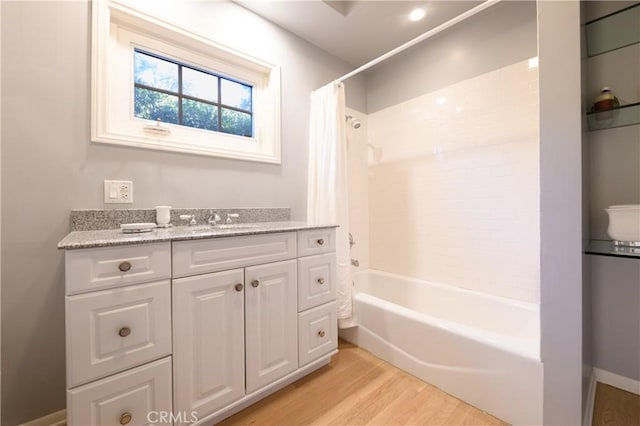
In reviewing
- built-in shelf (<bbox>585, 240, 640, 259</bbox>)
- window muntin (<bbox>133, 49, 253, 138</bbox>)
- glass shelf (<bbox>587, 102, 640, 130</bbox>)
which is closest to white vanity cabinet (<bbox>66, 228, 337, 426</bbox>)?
window muntin (<bbox>133, 49, 253, 138</bbox>)

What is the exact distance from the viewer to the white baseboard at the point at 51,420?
116cm

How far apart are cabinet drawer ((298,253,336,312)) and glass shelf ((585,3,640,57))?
1674mm

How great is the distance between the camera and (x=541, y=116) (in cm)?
110

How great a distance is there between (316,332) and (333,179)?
1041 mm

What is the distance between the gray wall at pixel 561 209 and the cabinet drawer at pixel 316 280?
1037 millimetres

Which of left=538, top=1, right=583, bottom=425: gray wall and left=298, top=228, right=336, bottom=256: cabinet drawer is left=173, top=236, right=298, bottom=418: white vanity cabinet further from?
left=538, top=1, right=583, bottom=425: gray wall

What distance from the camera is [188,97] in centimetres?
168

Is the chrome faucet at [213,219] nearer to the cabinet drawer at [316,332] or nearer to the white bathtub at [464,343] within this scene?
the cabinet drawer at [316,332]

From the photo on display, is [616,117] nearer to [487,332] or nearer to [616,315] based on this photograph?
[616,315]

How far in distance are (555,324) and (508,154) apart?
1.17m

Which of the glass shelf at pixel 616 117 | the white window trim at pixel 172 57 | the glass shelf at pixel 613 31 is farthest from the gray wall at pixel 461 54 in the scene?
the white window trim at pixel 172 57

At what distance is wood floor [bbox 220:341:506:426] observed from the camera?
1.24 metres

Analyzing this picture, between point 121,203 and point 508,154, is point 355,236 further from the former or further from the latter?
point 121,203

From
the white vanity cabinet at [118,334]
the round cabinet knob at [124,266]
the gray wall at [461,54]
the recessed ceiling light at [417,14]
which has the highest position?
the recessed ceiling light at [417,14]
